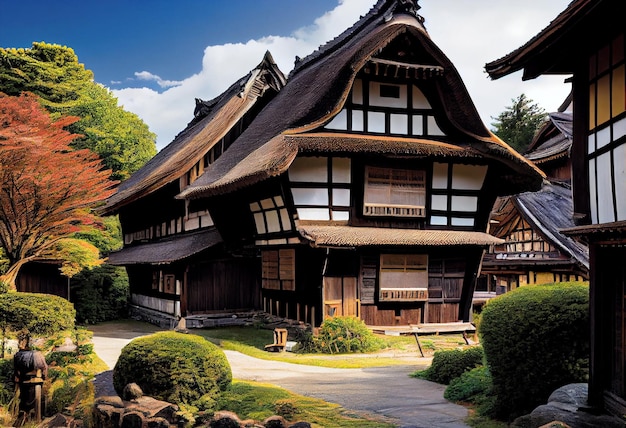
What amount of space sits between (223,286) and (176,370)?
1491 centimetres

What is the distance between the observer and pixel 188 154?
25.4 metres

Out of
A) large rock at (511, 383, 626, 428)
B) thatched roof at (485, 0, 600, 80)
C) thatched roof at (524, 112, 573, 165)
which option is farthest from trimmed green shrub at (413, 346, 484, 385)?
thatched roof at (524, 112, 573, 165)

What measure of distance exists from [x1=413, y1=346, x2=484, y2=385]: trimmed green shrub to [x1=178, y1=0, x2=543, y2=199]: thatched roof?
7063 mm

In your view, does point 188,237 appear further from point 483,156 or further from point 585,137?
point 585,137

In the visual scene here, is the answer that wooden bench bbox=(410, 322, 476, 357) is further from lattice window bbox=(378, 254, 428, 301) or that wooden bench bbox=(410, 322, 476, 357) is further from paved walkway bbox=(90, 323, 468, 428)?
paved walkway bbox=(90, 323, 468, 428)

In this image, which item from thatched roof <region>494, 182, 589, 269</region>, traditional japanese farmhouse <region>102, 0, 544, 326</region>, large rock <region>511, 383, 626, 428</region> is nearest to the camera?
large rock <region>511, 383, 626, 428</region>

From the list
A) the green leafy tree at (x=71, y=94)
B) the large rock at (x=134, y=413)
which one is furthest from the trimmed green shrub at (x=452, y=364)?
the green leafy tree at (x=71, y=94)

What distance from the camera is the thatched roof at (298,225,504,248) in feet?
59.7

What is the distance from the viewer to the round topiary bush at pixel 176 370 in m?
9.94

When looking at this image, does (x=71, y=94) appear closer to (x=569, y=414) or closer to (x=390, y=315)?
(x=390, y=315)

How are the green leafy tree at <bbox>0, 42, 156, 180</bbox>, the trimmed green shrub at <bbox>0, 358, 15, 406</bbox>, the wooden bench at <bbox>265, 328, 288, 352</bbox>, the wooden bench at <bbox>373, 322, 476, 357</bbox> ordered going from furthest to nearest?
1. the green leafy tree at <bbox>0, 42, 156, 180</bbox>
2. the wooden bench at <bbox>373, 322, 476, 357</bbox>
3. the wooden bench at <bbox>265, 328, 288, 352</bbox>
4. the trimmed green shrub at <bbox>0, 358, 15, 406</bbox>

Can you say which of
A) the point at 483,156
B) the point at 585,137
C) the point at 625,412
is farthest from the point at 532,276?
the point at 625,412

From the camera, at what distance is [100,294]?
29656mm

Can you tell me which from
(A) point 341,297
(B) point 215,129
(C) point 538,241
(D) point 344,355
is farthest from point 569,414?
(B) point 215,129
